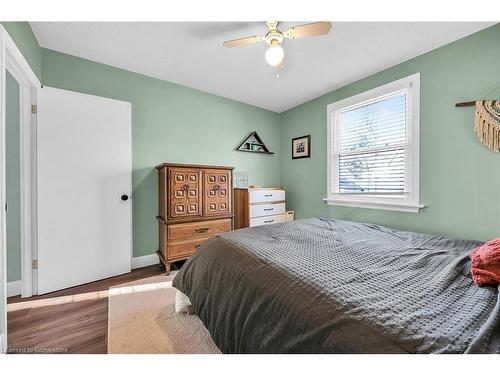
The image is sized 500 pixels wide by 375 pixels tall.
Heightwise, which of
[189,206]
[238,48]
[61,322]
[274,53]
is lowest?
[61,322]

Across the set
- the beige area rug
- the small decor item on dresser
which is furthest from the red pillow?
the small decor item on dresser

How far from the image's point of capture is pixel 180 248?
2.43m

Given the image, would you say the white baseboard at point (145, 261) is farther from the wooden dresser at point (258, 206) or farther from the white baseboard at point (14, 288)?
the wooden dresser at point (258, 206)

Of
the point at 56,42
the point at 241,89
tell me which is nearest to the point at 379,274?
the point at 241,89

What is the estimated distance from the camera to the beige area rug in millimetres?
1319

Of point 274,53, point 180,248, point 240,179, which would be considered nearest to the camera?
point 274,53

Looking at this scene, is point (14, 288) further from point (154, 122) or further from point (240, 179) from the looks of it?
point (240, 179)

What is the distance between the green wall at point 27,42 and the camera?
1441mm

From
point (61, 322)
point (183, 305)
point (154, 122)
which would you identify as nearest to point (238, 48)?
point (154, 122)

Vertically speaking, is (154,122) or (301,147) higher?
(154,122)

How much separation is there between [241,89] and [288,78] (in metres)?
0.69

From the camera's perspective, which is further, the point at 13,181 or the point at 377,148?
the point at 377,148

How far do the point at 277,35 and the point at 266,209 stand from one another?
85.6 inches

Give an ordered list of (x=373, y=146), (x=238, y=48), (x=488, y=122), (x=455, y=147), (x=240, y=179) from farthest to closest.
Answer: (x=240, y=179)
(x=373, y=146)
(x=238, y=48)
(x=455, y=147)
(x=488, y=122)
